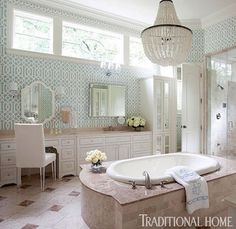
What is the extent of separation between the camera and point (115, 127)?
471 centimetres

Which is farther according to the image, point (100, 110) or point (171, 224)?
point (100, 110)

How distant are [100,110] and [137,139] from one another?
0.99 metres

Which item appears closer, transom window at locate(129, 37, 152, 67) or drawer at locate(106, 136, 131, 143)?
drawer at locate(106, 136, 131, 143)

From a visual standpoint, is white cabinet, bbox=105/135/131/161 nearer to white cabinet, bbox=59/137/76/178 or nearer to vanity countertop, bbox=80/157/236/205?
white cabinet, bbox=59/137/76/178

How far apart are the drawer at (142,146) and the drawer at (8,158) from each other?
226 centimetres

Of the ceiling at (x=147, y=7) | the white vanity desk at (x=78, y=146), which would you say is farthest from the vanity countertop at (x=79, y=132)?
the ceiling at (x=147, y=7)

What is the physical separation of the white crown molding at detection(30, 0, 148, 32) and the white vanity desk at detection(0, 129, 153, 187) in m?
2.36

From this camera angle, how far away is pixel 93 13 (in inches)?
169

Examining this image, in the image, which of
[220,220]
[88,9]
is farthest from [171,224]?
[88,9]

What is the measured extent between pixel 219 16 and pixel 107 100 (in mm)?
2844

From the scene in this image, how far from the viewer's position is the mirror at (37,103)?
3750 mm

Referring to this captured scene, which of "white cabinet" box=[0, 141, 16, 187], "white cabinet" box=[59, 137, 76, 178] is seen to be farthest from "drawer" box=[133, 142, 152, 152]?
"white cabinet" box=[0, 141, 16, 187]

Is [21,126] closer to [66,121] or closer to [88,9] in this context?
[66,121]

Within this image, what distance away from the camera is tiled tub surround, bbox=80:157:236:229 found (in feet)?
5.69
